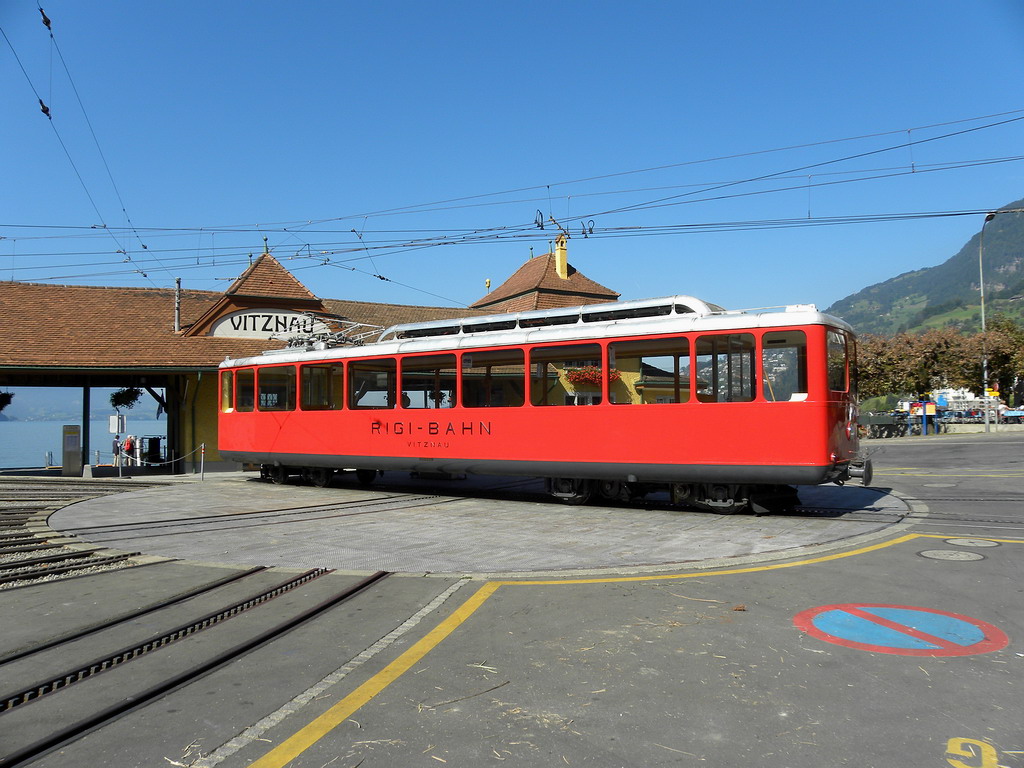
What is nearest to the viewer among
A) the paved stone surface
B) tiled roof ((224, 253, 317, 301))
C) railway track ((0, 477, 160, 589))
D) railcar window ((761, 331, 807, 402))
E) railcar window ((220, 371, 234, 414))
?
railway track ((0, 477, 160, 589))

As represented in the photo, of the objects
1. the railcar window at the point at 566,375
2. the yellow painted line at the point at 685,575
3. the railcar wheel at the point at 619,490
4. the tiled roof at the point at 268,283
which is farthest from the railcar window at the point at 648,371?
the tiled roof at the point at 268,283

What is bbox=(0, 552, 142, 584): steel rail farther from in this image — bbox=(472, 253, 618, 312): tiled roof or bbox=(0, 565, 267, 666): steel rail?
bbox=(472, 253, 618, 312): tiled roof

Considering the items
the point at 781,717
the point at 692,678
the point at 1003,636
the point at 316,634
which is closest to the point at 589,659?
the point at 692,678

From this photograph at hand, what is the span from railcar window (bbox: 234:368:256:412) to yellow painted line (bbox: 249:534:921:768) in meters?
13.1

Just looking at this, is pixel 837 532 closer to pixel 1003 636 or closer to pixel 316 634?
pixel 1003 636

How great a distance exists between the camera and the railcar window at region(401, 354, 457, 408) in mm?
14578

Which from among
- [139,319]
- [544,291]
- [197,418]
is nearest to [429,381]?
[197,418]

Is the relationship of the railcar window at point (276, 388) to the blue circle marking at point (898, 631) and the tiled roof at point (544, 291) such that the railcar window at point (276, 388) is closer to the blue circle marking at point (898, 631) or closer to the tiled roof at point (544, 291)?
the blue circle marking at point (898, 631)

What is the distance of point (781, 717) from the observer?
3.87 m

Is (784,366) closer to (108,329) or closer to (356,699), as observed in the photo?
(356,699)

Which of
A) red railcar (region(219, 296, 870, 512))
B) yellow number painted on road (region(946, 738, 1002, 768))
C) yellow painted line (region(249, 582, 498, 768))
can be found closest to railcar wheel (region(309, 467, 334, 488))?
red railcar (region(219, 296, 870, 512))

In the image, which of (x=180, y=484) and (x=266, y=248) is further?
(x=266, y=248)

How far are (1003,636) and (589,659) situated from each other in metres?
2.99

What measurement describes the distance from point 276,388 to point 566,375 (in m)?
8.15
